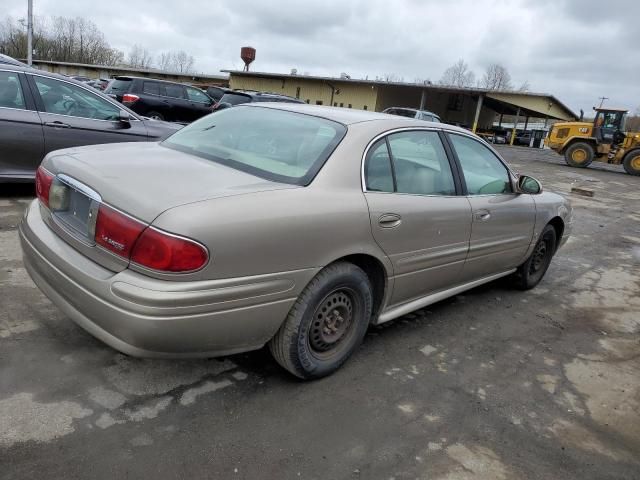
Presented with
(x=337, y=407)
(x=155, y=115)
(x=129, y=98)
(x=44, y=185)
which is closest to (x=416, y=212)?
(x=337, y=407)

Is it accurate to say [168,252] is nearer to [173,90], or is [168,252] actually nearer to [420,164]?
[420,164]

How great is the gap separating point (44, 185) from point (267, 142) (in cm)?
130

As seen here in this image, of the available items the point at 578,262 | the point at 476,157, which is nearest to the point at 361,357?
the point at 476,157

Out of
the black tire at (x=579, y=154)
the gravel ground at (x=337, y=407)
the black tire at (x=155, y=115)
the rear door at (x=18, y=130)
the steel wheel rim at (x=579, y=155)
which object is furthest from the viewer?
the steel wheel rim at (x=579, y=155)

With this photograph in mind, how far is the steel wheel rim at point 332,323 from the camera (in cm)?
290

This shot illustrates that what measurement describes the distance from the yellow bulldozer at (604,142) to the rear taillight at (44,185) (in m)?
22.8

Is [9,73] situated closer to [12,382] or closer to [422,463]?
[12,382]

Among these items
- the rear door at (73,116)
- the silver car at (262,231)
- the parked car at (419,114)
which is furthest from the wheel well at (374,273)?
the parked car at (419,114)

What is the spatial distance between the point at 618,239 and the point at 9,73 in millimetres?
8830

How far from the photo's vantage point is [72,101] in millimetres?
6043

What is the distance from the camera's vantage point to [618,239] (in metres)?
8.31

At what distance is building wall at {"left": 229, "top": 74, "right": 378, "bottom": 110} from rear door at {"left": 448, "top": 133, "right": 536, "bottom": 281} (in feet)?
99.1

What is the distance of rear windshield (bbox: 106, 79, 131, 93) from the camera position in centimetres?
1475

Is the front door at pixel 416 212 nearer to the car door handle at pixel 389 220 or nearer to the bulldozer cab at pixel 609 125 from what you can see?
the car door handle at pixel 389 220
